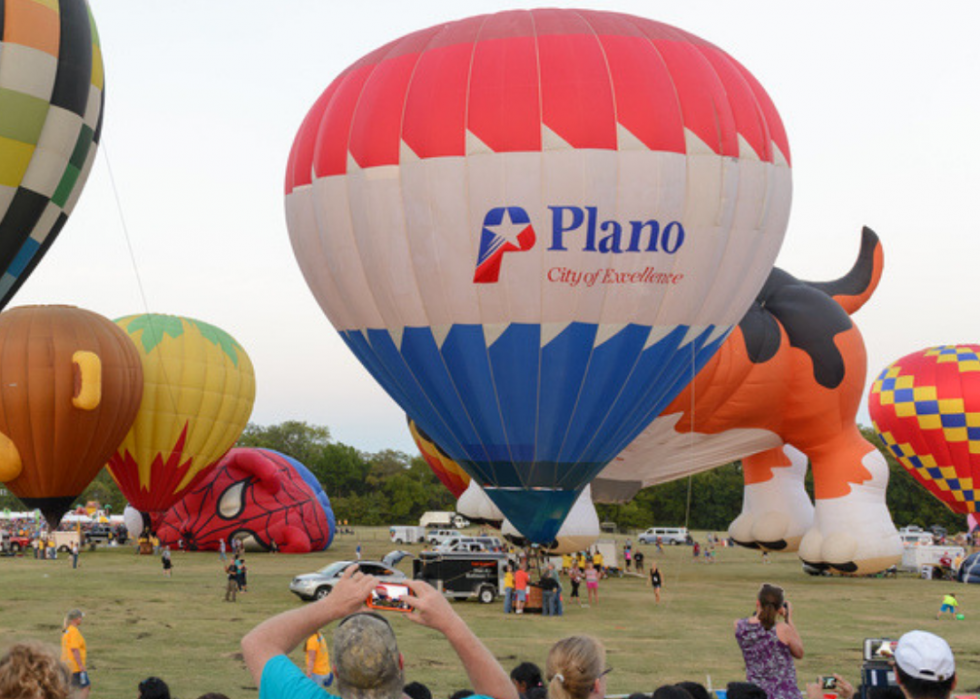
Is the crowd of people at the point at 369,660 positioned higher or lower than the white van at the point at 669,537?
lower

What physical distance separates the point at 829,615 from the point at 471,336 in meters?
7.42

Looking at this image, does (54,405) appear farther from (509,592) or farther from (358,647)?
(358,647)

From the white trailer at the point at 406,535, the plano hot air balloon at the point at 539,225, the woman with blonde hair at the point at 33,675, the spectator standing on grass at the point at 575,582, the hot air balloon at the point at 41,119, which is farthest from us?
the white trailer at the point at 406,535

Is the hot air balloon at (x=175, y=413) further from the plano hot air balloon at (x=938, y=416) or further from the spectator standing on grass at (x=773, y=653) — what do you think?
the spectator standing on grass at (x=773, y=653)

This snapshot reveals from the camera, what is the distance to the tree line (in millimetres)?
66125

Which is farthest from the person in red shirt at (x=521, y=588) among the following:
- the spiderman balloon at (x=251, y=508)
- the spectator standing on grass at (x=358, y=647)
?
the spiderman balloon at (x=251, y=508)

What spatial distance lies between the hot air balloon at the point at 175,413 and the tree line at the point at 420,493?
3390 centimetres

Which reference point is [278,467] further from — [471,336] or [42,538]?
[471,336]

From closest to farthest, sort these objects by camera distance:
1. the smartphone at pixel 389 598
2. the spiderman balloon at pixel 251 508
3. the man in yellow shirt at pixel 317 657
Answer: the smartphone at pixel 389 598 < the man in yellow shirt at pixel 317 657 < the spiderman balloon at pixel 251 508

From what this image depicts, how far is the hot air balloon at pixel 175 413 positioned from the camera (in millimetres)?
28594

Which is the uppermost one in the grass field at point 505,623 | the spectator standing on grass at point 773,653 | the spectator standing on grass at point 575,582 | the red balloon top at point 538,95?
the red balloon top at point 538,95

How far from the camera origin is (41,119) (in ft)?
43.7

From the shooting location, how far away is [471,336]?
13555 mm

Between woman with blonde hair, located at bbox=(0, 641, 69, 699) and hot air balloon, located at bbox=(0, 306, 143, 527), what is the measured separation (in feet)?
70.5
